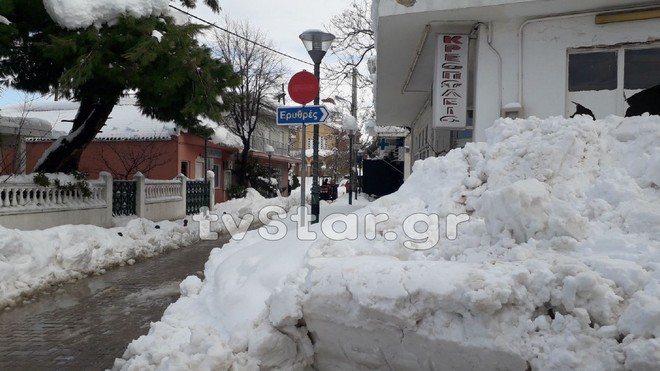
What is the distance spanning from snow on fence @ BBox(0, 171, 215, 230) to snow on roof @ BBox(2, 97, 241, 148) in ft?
17.3

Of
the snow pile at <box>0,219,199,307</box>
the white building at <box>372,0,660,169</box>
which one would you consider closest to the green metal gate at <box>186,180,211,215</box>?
the snow pile at <box>0,219,199,307</box>

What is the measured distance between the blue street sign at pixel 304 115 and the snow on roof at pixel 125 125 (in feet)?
38.0

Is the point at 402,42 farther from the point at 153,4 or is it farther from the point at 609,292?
the point at 609,292

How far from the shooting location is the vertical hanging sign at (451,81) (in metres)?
7.96

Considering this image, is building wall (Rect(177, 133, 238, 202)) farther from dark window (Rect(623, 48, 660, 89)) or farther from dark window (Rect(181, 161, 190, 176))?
dark window (Rect(623, 48, 660, 89))

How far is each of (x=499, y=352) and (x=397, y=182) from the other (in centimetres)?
2150

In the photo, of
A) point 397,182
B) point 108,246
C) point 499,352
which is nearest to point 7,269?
point 108,246

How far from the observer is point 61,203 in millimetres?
10453

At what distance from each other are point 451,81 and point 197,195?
13.0 metres

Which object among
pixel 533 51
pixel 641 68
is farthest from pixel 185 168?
pixel 641 68

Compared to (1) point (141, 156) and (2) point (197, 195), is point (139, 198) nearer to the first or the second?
(2) point (197, 195)

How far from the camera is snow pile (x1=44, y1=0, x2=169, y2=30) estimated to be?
379 inches

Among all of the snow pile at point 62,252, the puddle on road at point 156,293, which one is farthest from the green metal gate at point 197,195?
the puddle on road at point 156,293

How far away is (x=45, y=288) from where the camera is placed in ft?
24.2
